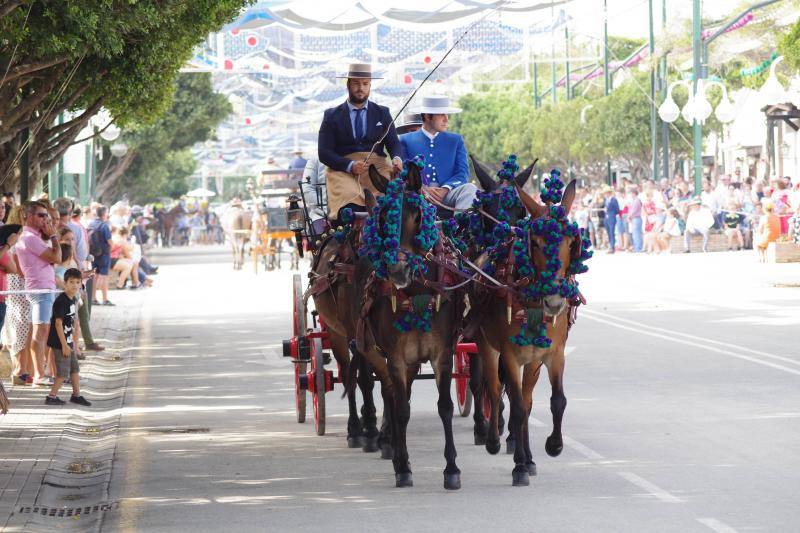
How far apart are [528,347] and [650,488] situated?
1251 millimetres

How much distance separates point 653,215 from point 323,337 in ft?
104

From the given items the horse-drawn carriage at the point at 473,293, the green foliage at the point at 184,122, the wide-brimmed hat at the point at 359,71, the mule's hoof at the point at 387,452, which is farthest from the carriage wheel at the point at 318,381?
the green foliage at the point at 184,122

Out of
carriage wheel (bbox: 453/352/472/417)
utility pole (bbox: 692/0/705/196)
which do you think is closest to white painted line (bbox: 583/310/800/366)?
carriage wheel (bbox: 453/352/472/417)

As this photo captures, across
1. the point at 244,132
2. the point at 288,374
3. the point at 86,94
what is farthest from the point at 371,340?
the point at 244,132

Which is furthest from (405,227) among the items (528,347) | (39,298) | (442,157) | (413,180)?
(39,298)

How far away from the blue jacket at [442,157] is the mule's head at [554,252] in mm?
2333

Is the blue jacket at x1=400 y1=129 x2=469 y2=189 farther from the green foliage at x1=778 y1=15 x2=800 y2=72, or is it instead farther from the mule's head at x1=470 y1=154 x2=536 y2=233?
the green foliage at x1=778 y1=15 x2=800 y2=72

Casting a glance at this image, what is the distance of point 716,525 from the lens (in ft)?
28.2

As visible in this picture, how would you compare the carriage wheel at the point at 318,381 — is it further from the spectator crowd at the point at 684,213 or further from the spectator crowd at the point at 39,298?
the spectator crowd at the point at 684,213

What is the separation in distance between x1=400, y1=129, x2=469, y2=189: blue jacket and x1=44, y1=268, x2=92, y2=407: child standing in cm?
485

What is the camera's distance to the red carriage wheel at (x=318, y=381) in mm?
12438

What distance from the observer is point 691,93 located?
1699 inches

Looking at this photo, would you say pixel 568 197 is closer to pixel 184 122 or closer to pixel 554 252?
pixel 554 252

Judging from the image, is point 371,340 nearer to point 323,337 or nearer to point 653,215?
point 323,337
